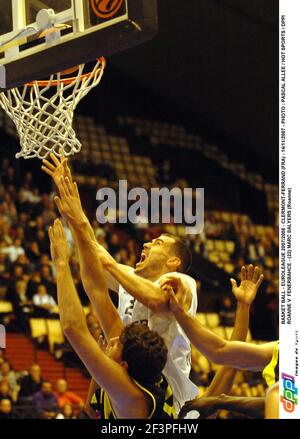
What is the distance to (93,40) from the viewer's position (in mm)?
3918

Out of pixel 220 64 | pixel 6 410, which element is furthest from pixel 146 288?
pixel 220 64

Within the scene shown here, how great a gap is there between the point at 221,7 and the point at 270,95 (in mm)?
1356

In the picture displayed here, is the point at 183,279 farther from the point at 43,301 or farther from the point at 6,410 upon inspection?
the point at 43,301

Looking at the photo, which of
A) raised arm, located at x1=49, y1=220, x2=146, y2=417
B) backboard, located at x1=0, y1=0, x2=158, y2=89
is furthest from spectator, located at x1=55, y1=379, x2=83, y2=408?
backboard, located at x1=0, y1=0, x2=158, y2=89

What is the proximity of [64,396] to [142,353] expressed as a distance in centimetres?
439

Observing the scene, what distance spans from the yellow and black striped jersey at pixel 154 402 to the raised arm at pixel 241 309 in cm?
28

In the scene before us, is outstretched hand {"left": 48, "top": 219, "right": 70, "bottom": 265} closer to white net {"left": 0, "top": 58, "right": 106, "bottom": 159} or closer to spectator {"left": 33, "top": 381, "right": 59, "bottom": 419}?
white net {"left": 0, "top": 58, "right": 106, "bottom": 159}

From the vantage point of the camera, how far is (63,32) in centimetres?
406

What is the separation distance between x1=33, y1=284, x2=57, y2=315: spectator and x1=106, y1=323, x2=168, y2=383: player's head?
4.88 meters

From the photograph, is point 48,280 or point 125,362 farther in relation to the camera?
point 48,280

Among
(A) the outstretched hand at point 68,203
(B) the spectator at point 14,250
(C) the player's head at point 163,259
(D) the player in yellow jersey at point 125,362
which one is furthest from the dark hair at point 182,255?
(B) the spectator at point 14,250

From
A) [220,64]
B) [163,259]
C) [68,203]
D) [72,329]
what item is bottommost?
[72,329]

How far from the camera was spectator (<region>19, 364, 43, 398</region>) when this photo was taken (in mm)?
7957
